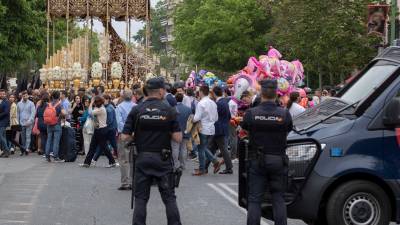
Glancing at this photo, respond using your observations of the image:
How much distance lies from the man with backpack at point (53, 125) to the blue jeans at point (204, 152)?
4.87 metres

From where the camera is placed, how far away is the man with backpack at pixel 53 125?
845 inches

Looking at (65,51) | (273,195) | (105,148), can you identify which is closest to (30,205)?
(273,195)

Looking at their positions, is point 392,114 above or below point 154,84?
below

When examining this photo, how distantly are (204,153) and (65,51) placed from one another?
2279 centimetres

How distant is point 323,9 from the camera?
39.6 meters

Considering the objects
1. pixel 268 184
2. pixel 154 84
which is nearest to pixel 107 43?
pixel 154 84

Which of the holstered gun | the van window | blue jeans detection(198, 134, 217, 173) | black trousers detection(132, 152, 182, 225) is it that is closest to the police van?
the van window

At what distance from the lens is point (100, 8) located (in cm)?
4191

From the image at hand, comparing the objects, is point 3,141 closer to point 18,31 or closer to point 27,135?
point 27,135

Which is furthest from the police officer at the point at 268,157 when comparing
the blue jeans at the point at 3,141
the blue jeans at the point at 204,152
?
the blue jeans at the point at 3,141

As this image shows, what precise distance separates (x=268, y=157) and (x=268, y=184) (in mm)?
320

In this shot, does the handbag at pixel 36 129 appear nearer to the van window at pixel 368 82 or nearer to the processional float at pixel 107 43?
the van window at pixel 368 82

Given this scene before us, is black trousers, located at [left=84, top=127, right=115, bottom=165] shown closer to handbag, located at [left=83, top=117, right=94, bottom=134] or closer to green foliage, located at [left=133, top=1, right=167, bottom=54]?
handbag, located at [left=83, top=117, right=94, bottom=134]

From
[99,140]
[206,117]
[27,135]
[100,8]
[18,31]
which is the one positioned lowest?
[27,135]
